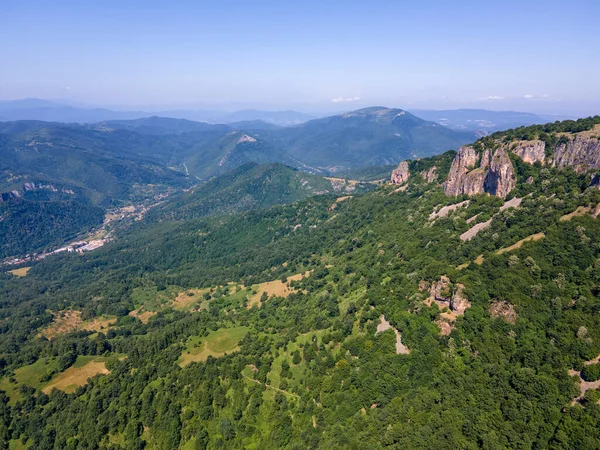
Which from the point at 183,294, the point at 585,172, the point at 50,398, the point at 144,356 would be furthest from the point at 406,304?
the point at 183,294

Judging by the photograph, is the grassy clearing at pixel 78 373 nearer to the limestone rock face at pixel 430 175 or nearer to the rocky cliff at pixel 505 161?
the rocky cliff at pixel 505 161

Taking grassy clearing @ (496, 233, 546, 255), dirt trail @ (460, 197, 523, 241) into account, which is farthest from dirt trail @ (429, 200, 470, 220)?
grassy clearing @ (496, 233, 546, 255)

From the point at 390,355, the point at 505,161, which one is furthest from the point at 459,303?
the point at 505,161

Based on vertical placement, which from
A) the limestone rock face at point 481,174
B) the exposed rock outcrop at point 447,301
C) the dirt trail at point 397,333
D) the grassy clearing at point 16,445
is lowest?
the grassy clearing at point 16,445

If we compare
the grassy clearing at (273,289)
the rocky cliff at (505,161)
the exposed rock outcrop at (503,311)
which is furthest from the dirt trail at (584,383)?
the grassy clearing at (273,289)

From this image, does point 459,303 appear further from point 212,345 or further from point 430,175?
point 430,175
